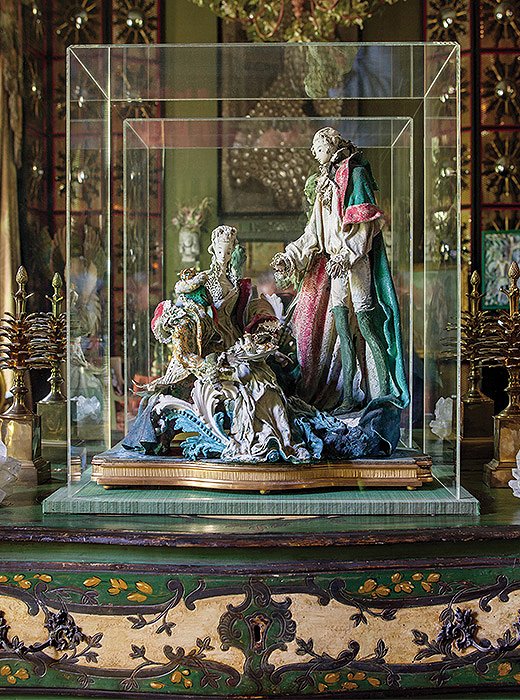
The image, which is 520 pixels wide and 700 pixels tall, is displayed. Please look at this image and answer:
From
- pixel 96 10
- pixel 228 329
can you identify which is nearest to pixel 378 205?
pixel 228 329

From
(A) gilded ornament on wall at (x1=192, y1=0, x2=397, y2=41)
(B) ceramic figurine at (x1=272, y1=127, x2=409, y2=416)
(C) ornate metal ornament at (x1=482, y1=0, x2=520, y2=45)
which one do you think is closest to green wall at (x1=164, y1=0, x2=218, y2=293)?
(B) ceramic figurine at (x1=272, y1=127, x2=409, y2=416)

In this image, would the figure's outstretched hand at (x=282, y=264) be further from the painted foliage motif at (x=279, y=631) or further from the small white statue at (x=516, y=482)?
the painted foliage motif at (x=279, y=631)

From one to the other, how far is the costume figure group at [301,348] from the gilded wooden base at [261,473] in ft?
0.12

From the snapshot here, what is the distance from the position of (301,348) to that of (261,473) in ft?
1.43

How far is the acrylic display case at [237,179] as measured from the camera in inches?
96.9

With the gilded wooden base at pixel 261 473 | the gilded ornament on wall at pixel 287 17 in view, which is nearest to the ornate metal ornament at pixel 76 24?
the gilded ornament on wall at pixel 287 17

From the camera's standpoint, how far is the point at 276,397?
7.95ft

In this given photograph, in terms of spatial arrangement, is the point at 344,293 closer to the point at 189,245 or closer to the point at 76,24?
the point at 189,245

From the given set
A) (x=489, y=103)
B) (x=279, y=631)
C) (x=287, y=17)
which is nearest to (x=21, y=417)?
(x=279, y=631)

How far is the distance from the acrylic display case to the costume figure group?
0.34 feet

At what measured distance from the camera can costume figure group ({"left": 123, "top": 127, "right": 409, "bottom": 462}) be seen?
7.94ft

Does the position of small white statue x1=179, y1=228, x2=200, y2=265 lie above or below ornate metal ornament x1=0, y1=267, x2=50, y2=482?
above

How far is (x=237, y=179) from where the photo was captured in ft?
9.00

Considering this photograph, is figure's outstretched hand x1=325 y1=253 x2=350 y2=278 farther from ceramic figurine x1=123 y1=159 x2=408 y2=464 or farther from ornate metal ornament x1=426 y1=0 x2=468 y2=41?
ornate metal ornament x1=426 y1=0 x2=468 y2=41
